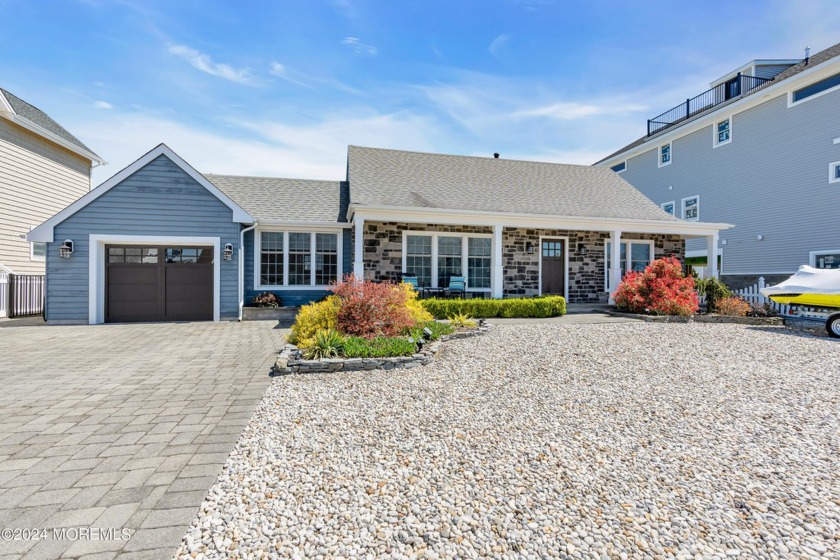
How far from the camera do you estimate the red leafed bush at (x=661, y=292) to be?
1083 centimetres

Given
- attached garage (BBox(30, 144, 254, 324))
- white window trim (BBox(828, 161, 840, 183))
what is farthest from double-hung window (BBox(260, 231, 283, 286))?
white window trim (BBox(828, 161, 840, 183))

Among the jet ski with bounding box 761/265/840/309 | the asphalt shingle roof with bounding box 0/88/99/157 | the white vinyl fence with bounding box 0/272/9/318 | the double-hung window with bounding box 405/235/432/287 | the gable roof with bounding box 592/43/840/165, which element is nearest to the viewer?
the jet ski with bounding box 761/265/840/309

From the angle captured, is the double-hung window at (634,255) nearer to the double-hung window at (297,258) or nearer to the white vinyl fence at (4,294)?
the double-hung window at (297,258)

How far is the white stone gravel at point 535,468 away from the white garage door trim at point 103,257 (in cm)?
734

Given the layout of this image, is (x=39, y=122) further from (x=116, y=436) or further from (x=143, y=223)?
(x=116, y=436)

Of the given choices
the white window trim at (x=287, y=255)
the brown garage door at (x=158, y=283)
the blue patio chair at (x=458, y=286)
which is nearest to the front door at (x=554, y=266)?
the blue patio chair at (x=458, y=286)

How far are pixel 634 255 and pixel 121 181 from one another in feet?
55.7

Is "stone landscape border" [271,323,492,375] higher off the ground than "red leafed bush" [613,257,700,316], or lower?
lower

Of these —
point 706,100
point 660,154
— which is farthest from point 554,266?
point 706,100

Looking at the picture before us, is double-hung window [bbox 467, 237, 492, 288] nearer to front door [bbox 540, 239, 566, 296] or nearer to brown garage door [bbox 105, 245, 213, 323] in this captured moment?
front door [bbox 540, 239, 566, 296]

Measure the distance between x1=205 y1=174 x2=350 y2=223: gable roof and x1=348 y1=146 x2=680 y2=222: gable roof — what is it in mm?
1223

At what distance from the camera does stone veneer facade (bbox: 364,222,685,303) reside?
12.5m

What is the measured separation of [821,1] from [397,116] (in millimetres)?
13735

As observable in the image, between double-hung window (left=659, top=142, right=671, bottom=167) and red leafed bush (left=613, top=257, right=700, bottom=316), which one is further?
double-hung window (left=659, top=142, right=671, bottom=167)
